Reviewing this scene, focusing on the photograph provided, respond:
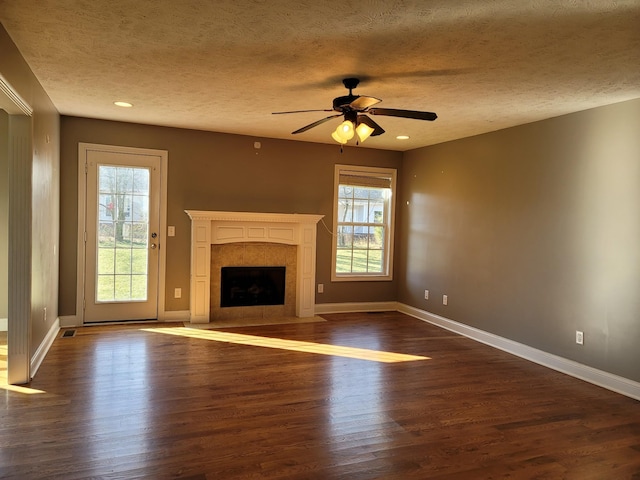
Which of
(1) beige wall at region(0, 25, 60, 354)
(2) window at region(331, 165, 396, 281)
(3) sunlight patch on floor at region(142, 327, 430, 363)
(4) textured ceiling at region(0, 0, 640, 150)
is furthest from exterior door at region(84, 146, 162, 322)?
(2) window at region(331, 165, 396, 281)

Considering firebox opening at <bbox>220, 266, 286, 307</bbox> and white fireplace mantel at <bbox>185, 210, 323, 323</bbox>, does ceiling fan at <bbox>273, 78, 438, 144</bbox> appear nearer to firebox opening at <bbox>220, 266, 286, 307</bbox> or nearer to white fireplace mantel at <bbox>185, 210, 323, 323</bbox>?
white fireplace mantel at <bbox>185, 210, 323, 323</bbox>

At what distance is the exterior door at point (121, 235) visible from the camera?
17.3ft

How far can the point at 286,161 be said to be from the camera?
608cm

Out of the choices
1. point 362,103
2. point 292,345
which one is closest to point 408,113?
point 362,103

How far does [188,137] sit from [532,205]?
13.0 feet

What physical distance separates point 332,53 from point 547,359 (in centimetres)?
343

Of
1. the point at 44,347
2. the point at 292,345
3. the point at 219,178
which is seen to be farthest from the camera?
the point at 219,178

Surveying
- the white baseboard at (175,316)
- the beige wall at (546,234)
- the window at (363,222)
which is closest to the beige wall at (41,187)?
the white baseboard at (175,316)

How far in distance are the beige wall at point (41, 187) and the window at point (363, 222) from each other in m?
3.40

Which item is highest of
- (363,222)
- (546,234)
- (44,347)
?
(363,222)

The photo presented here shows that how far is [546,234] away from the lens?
4395mm

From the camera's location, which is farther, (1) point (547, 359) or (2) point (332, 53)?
(1) point (547, 359)

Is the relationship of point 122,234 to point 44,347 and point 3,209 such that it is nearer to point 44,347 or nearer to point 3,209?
point 3,209

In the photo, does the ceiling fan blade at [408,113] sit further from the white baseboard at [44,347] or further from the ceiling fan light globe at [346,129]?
the white baseboard at [44,347]
